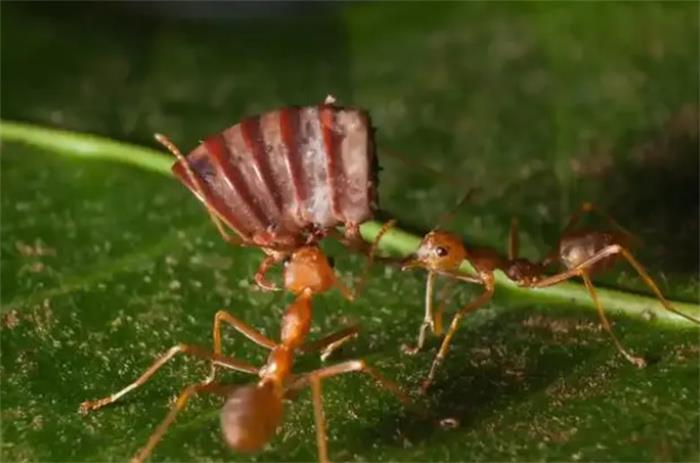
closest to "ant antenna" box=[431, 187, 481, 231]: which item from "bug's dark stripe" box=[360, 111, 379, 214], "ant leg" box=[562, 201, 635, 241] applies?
"ant leg" box=[562, 201, 635, 241]

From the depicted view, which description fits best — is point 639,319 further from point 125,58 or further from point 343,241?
point 125,58

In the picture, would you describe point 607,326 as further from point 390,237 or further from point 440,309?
point 390,237

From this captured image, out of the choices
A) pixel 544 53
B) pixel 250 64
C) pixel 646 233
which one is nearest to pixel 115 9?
pixel 250 64

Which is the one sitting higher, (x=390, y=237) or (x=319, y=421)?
(x=390, y=237)

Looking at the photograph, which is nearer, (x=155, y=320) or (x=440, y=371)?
(x=440, y=371)

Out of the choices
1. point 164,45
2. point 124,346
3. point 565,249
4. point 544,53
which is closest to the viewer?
point 124,346

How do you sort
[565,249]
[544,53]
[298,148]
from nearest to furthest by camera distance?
1. [298,148]
2. [565,249]
3. [544,53]

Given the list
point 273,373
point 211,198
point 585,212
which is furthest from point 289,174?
point 585,212
